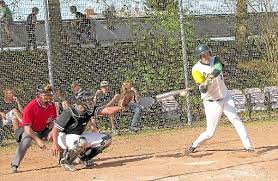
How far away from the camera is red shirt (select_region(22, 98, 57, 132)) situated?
9375 millimetres

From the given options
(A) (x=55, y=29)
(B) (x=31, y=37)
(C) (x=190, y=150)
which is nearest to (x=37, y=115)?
(C) (x=190, y=150)

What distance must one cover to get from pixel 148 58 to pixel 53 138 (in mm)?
7352

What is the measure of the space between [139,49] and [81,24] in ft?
6.05

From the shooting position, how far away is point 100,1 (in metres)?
15.2

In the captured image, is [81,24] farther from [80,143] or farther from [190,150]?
[80,143]

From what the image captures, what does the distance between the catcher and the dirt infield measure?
0.24 m

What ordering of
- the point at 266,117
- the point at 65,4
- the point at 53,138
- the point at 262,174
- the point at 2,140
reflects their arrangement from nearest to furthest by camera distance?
the point at 262,174 < the point at 53,138 < the point at 2,140 < the point at 65,4 < the point at 266,117

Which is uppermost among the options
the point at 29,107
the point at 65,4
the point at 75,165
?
A: the point at 65,4

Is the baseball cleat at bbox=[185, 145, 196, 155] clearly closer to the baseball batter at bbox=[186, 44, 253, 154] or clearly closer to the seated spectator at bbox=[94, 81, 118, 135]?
the baseball batter at bbox=[186, 44, 253, 154]

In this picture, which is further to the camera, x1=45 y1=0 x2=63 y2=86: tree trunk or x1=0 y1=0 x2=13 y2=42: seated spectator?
x1=45 y1=0 x2=63 y2=86: tree trunk

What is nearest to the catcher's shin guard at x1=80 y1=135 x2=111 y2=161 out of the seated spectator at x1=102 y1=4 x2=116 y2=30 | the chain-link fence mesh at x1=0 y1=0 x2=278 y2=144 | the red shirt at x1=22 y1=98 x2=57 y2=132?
the red shirt at x1=22 y1=98 x2=57 y2=132

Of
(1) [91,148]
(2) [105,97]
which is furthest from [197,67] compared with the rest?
(2) [105,97]

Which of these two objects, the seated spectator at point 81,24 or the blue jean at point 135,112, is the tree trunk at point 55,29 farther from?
the blue jean at point 135,112

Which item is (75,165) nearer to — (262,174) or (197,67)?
(197,67)
